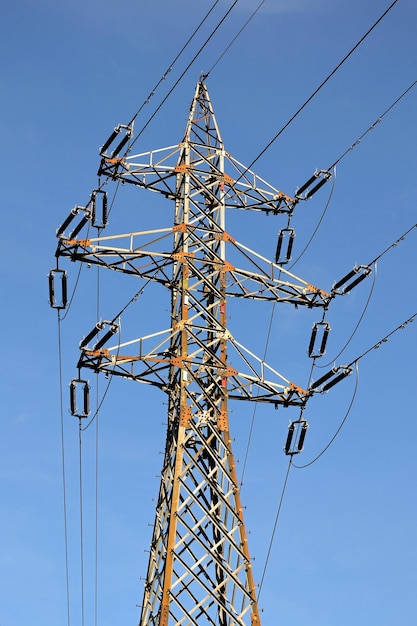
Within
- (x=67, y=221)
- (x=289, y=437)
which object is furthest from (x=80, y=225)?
(x=289, y=437)

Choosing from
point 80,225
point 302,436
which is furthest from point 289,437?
point 80,225

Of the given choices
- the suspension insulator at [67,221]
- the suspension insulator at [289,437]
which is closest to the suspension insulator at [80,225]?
the suspension insulator at [67,221]

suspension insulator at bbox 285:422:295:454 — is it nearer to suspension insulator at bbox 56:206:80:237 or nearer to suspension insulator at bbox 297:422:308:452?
suspension insulator at bbox 297:422:308:452

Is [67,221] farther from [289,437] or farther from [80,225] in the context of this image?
[289,437]

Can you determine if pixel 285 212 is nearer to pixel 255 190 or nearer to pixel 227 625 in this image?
pixel 255 190

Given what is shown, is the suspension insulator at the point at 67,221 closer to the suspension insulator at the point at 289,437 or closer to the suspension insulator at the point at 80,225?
the suspension insulator at the point at 80,225

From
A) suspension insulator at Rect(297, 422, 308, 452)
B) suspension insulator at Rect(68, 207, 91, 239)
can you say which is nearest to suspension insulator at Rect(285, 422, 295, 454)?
suspension insulator at Rect(297, 422, 308, 452)

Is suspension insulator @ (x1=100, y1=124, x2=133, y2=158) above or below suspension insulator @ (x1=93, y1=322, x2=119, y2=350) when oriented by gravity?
above

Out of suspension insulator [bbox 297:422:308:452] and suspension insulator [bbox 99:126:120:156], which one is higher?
suspension insulator [bbox 99:126:120:156]

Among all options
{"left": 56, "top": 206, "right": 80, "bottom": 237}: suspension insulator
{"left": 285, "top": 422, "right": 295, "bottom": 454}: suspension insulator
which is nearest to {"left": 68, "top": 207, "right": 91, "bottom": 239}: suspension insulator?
{"left": 56, "top": 206, "right": 80, "bottom": 237}: suspension insulator

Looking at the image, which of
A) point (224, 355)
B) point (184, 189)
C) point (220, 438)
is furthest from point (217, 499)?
point (184, 189)

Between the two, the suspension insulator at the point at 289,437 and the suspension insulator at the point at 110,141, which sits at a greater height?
the suspension insulator at the point at 110,141

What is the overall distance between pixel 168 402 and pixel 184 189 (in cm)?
743

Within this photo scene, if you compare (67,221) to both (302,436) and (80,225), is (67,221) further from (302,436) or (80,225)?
(302,436)
